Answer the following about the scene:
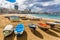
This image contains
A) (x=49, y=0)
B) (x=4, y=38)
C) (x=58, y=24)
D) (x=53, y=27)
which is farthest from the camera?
(x=49, y=0)

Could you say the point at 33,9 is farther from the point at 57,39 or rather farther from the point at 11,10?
the point at 57,39

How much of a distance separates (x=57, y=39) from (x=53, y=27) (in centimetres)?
284

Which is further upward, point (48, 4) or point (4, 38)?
point (48, 4)

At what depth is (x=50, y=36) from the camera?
12211 mm

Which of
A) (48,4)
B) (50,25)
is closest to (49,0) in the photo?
(48,4)

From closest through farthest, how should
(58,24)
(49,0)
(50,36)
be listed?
(50,36) → (58,24) → (49,0)

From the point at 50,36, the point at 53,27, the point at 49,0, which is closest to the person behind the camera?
the point at 50,36

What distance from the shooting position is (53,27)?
14.3m

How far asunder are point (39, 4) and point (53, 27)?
757 cm

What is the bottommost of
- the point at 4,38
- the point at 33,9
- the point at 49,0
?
the point at 4,38

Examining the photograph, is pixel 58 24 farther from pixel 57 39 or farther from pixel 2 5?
pixel 2 5

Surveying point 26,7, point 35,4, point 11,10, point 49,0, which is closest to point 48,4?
point 49,0

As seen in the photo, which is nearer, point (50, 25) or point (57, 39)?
point (57, 39)

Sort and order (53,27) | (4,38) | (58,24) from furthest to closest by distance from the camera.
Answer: (58,24), (53,27), (4,38)
